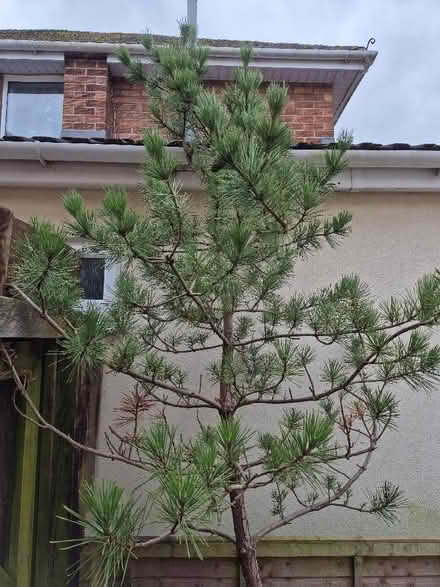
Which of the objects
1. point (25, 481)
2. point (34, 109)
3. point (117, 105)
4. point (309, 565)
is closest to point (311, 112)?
point (117, 105)

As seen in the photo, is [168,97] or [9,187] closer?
[168,97]

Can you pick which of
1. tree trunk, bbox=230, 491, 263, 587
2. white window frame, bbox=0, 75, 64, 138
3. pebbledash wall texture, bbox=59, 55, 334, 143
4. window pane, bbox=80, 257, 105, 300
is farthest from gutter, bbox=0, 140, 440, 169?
white window frame, bbox=0, 75, 64, 138

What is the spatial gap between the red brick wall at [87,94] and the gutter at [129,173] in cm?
358

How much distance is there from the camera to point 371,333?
241 cm

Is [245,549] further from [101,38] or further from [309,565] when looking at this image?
[101,38]

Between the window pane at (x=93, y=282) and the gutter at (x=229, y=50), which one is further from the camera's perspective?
the gutter at (x=229, y=50)

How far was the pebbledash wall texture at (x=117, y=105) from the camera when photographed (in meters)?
7.45

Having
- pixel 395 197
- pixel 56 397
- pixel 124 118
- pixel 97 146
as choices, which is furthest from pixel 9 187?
pixel 124 118

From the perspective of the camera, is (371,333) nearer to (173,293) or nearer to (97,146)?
(173,293)

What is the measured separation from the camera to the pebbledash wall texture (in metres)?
7.45

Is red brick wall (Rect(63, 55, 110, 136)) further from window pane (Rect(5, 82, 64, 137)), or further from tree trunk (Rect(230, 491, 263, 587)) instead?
tree trunk (Rect(230, 491, 263, 587))

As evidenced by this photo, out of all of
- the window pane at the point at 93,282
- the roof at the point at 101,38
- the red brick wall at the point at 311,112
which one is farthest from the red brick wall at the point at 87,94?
the window pane at the point at 93,282

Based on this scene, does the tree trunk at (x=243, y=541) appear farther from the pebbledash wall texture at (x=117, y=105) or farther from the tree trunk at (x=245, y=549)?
the pebbledash wall texture at (x=117, y=105)

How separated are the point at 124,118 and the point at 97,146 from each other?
→ 4243 millimetres
